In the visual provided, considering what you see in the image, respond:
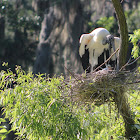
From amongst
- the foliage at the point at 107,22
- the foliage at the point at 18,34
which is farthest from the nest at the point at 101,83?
the foliage at the point at 18,34

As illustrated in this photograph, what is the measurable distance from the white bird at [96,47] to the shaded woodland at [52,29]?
512 cm

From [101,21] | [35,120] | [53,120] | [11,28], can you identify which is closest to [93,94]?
[53,120]

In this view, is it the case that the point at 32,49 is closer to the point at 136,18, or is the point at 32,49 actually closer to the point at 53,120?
the point at 136,18

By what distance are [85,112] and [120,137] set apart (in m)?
0.80

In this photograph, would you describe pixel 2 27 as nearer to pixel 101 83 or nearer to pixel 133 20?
pixel 133 20

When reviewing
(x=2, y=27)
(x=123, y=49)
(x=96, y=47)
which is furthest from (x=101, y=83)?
(x=2, y=27)

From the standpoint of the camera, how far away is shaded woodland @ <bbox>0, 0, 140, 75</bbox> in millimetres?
9422

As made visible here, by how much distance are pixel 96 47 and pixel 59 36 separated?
6.41m

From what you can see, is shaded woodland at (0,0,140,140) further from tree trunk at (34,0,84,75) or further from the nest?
tree trunk at (34,0,84,75)

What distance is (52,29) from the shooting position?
10094 mm

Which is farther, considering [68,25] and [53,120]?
[68,25]

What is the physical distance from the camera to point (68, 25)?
9633mm

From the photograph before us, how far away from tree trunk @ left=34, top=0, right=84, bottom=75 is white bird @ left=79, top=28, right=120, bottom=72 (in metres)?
5.23

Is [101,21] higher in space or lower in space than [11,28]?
lower
